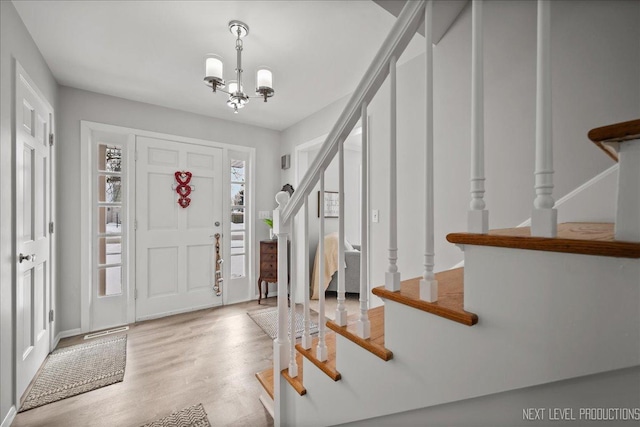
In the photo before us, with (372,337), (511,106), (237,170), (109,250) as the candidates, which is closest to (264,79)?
(511,106)

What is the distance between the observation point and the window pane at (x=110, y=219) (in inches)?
116

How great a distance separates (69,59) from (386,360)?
10.3 ft

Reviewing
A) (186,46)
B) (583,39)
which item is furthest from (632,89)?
(186,46)

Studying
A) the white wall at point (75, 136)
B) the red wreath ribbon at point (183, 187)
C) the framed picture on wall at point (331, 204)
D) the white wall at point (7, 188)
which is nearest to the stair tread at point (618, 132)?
the white wall at point (7, 188)

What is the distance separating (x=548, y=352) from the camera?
0.56 m

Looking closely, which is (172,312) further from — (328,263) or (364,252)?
(364,252)

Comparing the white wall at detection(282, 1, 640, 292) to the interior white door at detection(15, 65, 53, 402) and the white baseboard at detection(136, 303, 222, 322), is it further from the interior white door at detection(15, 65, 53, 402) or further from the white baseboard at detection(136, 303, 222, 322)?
the interior white door at detection(15, 65, 53, 402)

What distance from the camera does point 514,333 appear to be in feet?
1.98

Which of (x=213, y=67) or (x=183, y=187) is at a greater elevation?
(x=213, y=67)

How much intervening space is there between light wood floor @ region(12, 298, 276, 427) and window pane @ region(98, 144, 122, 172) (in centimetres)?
170

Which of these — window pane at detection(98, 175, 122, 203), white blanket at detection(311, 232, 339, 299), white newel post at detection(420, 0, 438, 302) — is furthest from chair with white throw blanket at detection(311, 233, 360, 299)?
white newel post at detection(420, 0, 438, 302)

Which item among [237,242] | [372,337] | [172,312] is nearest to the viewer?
[372,337]

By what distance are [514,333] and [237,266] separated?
11.8 ft

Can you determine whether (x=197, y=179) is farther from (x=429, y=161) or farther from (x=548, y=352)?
(x=548, y=352)
